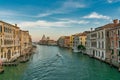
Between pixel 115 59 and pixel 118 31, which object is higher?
pixel 118 31

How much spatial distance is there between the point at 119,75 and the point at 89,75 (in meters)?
4.53

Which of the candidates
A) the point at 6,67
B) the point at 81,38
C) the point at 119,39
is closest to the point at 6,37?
the point at 6,67

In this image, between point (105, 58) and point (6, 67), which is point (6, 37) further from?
point (105, 58)

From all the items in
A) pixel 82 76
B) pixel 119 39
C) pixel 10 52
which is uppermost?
pixel 119 39

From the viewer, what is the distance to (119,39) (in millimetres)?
36312

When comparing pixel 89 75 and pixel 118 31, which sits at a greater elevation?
pixel 118 31

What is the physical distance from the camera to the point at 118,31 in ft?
121

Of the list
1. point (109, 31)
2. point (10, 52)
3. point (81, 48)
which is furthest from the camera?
point (81, 48)

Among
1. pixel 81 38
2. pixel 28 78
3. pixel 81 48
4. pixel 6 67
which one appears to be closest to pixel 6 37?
pixel 6 67

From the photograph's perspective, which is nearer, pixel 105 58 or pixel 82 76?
pixel 82 76

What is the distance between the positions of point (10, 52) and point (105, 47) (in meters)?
22.6

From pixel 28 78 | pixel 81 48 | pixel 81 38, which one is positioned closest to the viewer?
pixel 28 78

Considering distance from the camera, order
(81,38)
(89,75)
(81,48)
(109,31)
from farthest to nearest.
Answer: (81,38)
(81,48)
(109,31)
(89,75)

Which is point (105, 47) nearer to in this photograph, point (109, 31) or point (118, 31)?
point (109, 31)
